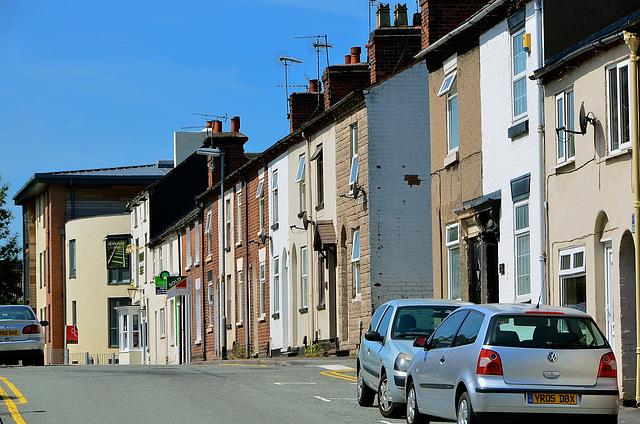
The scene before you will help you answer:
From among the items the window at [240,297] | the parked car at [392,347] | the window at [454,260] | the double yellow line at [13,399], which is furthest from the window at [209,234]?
the parked car at [392,347]

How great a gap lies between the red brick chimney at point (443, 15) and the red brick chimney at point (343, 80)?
28.6 feet

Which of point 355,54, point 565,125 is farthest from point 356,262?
point 565,125

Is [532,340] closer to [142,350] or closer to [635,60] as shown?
[635,60]

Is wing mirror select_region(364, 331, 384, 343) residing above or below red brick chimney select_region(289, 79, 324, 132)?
below

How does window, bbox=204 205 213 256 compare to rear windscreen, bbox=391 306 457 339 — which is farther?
window, bbox=204 205 213 256

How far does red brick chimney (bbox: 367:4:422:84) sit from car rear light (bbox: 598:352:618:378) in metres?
20.1

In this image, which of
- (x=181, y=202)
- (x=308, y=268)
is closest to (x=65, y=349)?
(x=181, y=202)

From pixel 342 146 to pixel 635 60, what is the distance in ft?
56.2

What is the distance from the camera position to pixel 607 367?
12406 millimetres

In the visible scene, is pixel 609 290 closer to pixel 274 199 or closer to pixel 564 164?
pixel 564 164

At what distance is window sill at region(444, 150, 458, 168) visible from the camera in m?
25.3

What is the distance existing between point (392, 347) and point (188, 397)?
14.2 ft

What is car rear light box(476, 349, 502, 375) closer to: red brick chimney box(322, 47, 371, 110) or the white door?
the white door

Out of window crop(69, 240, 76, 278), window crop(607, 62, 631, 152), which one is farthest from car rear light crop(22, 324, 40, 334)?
window crop(69, 240, 76, 278)
